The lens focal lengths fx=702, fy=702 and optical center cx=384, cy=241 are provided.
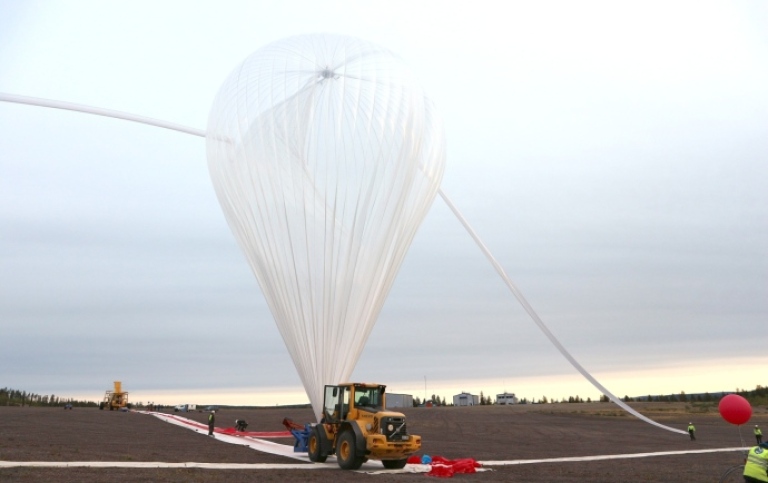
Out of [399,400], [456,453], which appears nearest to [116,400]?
[399,400]

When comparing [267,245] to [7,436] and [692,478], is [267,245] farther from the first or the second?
[7,436]

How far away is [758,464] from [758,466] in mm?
33

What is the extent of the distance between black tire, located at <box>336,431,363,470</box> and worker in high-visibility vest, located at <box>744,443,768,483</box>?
29.8ft

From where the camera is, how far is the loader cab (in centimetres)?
1877

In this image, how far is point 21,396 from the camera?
11856 centimetres

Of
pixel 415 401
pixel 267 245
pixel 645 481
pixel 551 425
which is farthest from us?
pixel 415 401

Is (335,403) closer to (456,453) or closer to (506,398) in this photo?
(456,453)

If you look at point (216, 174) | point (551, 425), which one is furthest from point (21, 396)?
point (216, 174)

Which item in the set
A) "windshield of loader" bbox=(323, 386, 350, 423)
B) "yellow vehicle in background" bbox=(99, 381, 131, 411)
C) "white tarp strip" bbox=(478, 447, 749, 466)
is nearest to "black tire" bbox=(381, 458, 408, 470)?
"windshield of loader" bbox=(323, 386, 350, 423)

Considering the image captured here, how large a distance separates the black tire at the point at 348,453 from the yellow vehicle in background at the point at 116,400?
61.7 metres

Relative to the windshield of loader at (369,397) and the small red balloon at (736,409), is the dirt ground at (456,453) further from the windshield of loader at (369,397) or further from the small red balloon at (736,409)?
the small red balloon at (736,409)

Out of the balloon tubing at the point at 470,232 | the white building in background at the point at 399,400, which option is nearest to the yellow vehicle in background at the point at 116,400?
the white building in background at the point at 399,400

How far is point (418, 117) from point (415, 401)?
85.2 m

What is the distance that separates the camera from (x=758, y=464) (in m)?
11.6
